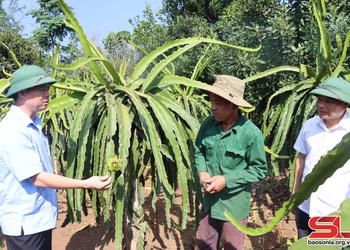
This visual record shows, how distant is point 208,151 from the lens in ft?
6.45

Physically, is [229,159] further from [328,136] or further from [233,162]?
[328,136]

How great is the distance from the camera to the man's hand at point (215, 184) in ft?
5.88

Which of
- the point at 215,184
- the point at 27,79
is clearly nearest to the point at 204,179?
the point at 215,184

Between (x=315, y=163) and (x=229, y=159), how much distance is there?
1.42 feet

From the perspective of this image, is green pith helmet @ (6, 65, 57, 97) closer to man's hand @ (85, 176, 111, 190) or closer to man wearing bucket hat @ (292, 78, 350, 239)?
man's hand @ (85, 176, 111, 190)

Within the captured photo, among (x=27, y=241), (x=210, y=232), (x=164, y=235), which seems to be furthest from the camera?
(x=164, y=235)

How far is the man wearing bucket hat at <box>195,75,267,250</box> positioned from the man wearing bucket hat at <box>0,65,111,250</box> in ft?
1.95

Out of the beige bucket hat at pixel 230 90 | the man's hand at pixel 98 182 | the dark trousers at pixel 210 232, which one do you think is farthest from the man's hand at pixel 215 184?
the man's hand at pixel 98 182

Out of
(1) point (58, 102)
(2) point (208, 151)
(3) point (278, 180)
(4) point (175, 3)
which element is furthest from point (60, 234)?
(4) point (175, 3)

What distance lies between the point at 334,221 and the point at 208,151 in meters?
1.20

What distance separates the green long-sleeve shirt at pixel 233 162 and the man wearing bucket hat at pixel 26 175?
1.98ft

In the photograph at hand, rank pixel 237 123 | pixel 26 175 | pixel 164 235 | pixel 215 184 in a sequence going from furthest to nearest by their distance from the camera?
pixel 164 235
pixel 237 123
pixel 215 184
pixel 26 175

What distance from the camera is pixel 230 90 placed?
6.12ft

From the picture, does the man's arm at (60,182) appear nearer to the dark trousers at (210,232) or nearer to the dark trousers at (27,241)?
the dark trousers at (27,241)
